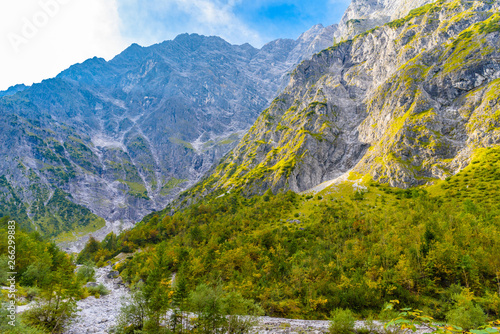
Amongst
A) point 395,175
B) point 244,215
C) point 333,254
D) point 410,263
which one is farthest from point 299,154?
point 410,263

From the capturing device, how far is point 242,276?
66438 millimetres

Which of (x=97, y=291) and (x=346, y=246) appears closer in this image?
(x=97, y=291)

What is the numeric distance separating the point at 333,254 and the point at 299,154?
12787 cm

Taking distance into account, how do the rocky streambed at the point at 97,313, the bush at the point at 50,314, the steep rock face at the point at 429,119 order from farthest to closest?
the steep rock face at the point at 429,119 < the rocky streambed at the point at 97,313 < the bush at the point at 50,314

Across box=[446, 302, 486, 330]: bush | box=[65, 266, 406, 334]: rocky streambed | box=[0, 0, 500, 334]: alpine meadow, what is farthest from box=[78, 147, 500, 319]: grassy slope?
box=[446, 302, 486, 330]: bush

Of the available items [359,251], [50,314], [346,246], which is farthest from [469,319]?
[50,314]

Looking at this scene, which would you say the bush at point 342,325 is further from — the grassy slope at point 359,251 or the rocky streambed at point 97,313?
the rocky streambed at point 97,313

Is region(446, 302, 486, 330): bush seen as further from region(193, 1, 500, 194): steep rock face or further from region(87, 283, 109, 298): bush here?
region(193, 1, 500, 194): steep rock face

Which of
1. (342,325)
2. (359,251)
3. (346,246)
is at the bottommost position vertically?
(342,325)

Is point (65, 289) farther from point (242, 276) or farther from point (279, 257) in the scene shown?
point (279, 257)

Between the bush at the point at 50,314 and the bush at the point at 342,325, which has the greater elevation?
the bush at the point at 50,314

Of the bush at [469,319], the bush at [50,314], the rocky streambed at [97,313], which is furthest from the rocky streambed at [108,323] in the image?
the bush at [469,319]

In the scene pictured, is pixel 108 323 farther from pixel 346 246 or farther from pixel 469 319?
pixel 346 246

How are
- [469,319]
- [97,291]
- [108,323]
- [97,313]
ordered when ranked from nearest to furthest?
[469,319], [108,323], [97,313], [97,291]
